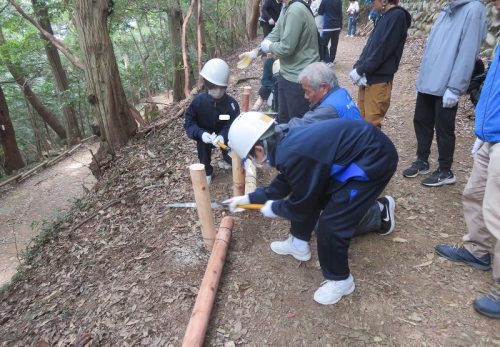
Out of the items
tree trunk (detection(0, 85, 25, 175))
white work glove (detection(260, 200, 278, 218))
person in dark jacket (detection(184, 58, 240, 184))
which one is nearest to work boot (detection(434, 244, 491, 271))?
white work glove (detection(260, 200, 278, 218))

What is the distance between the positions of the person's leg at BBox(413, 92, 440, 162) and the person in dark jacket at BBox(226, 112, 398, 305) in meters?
1.89

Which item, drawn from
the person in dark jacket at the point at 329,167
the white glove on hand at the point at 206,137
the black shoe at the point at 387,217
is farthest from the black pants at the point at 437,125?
the white glove on hand at the point at 206,137

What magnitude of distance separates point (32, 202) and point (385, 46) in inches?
390

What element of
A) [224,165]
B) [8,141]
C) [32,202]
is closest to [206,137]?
[224,165]

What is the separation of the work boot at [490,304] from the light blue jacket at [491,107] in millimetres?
1128

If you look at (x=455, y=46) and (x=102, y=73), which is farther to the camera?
(x=102, y=73)

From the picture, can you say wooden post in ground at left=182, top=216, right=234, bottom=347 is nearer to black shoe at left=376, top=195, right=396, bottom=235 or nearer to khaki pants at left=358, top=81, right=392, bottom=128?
black shoe at left=376, top=195, right=396, bottom=235

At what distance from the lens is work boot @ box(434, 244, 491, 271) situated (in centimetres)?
302

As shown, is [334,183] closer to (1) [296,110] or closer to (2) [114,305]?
(1) [296,110]

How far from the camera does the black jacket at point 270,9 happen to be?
839cm

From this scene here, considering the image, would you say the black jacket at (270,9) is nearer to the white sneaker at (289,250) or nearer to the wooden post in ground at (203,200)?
the wooden post in ground at (203,200)

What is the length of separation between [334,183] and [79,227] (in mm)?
3782

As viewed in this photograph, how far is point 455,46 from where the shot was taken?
3.43m

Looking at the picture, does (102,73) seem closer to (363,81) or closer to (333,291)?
(363,81)
